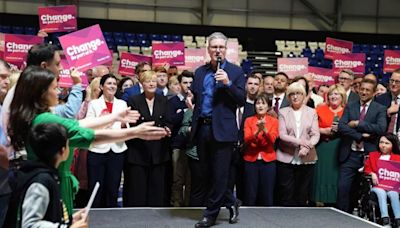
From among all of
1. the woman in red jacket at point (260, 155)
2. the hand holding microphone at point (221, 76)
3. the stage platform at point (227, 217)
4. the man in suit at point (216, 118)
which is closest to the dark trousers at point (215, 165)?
the man in suit at point (216, 118)

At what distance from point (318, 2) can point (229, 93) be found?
40.7 feet

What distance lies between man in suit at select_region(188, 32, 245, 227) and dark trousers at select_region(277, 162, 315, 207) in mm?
1213

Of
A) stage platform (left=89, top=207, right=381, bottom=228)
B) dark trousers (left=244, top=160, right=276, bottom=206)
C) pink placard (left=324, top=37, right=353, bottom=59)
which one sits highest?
pink placard (left=324, top=37, right=353, bottom=59)

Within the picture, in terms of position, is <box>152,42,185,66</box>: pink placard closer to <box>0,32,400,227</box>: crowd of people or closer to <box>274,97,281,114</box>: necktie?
<box>0,32,400,227</box>: crowd of people

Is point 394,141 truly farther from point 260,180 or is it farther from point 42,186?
point 42,186

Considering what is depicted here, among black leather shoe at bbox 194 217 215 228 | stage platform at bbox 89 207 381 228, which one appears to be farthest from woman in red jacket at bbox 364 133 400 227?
black leather shoe at bbox 194 217 215 228

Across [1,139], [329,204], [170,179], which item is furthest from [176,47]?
[1,139]

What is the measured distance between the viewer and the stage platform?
467 centimetres

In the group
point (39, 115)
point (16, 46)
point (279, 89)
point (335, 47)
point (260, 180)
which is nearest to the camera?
point (39, 115)

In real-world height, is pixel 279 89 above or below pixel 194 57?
below

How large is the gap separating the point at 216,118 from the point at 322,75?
3.80 metres

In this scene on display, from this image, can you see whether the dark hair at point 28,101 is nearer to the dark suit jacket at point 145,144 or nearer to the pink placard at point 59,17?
the dark suit jacket at point 145,144

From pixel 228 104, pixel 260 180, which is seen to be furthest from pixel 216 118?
pixel 260 180

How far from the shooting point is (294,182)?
5.79 meters
